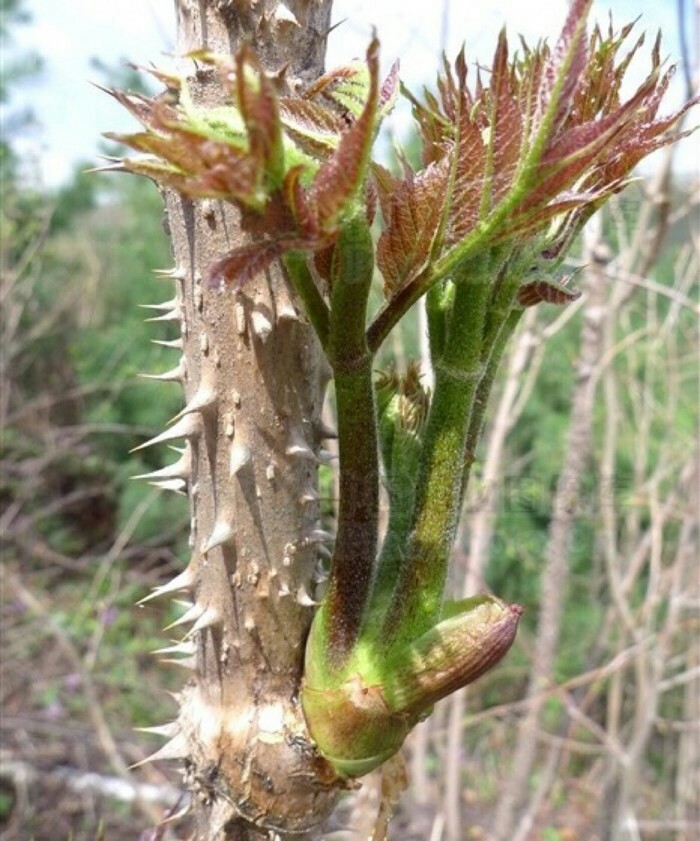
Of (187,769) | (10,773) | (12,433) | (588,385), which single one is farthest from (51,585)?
(187,769)

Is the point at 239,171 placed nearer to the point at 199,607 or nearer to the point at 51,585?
the point at 199,607

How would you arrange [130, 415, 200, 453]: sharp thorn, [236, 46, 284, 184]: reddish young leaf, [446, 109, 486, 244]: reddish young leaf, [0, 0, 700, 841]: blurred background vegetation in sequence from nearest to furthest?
[236, 46, 284, 184]: reddish young leaf
[446, 109, 486, 244]: reddish young leaf
[130, 415, 200, 453]: sharp thorn
[0, 0, 700, 841]: blurred background vegetation

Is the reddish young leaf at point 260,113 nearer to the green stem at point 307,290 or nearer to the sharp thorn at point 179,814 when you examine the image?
the green stem at point 307,290

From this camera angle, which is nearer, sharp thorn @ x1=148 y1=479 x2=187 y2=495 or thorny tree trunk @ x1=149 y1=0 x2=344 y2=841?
thorny tree trunk @ x1=149 y1=0 x2=344 y2=841

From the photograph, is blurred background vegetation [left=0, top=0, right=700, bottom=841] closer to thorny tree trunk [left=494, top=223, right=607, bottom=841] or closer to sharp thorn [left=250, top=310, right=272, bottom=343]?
thorny tree trunk [left=494, top=223, right=607, bottom=841]

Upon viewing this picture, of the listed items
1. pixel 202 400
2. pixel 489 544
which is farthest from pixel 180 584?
pixel 489 544

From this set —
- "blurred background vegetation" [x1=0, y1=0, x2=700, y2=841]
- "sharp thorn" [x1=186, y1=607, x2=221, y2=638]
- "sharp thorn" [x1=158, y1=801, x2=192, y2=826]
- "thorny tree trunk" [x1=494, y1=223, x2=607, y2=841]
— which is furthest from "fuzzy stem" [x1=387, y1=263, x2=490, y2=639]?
"thorny tree trunk" [x1=494, y1=223, x2=607, y2=841]
